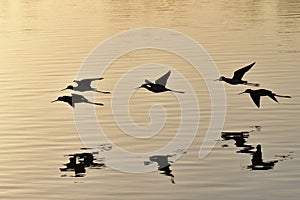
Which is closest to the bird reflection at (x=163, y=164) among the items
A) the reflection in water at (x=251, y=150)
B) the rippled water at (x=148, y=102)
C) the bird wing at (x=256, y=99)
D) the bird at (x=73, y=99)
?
the rippled water at (x=148, y=102)

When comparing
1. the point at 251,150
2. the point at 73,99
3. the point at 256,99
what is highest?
the point at 73,99

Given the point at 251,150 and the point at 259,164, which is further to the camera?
the point at 251,150

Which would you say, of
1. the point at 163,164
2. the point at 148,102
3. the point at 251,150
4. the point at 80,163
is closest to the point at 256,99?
the point at 148,102

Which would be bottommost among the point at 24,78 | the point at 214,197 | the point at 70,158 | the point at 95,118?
the point at 214,197

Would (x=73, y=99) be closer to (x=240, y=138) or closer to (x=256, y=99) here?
(x=256, y=99)

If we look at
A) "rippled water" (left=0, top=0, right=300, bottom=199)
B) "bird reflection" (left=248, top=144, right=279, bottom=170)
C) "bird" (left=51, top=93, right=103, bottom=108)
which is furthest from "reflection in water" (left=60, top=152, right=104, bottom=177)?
"bird" (left=51, top=93, right=103, bottom=108)

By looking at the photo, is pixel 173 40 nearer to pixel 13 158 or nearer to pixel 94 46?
pixel 94 46

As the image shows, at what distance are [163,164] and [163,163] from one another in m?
0.11

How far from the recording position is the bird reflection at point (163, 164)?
1975 cm

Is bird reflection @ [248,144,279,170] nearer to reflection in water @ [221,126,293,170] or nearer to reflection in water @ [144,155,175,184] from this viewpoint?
reflection in water @ [221,126,293,170]

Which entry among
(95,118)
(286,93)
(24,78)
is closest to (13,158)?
(95,118)

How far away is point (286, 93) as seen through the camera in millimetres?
28625

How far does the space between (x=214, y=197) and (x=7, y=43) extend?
27900 millimetres

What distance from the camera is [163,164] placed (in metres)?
20.8
